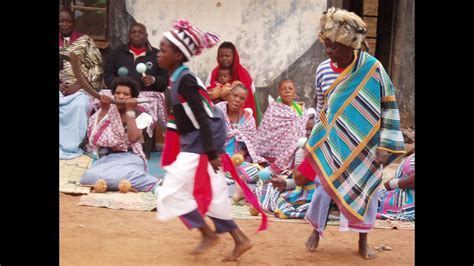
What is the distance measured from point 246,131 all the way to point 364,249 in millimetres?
3203

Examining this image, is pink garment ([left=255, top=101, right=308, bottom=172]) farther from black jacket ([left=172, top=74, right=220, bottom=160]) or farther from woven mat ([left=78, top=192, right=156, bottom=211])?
black jacket ([left=172, top=74, right=220, bottom=160])

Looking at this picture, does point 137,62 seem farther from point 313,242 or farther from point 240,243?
point 240,243

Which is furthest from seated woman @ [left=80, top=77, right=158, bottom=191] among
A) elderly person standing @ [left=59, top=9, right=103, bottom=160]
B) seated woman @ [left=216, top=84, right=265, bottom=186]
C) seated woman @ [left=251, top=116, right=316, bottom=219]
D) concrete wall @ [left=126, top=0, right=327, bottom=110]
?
concrete wall @ [left=126, top=0, right=327, bottom=110]

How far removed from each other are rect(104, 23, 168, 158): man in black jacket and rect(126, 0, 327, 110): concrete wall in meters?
0.62

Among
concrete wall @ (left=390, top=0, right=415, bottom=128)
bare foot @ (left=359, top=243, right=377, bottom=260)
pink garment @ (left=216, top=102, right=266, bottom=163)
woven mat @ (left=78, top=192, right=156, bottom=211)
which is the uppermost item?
concrete wall @ (left=390, top=0, right=415, bottom=128)

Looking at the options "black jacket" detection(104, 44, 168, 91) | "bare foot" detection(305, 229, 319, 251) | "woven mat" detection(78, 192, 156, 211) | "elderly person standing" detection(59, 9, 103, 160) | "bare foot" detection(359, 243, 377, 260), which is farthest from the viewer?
"black jacket" detection(104, 44, 168, 91)

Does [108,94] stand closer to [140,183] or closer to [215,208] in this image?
[140,183]

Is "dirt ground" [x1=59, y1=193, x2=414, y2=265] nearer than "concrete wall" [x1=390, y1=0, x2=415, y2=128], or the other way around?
"dirt ground" [x1=59, y1=193, x2=414, y2=265]

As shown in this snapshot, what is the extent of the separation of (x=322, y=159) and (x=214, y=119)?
Result: 0.97m

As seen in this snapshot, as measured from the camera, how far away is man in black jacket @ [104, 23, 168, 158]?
1012 centimetres

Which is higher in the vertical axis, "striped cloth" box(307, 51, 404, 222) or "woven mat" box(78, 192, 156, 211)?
"striped cloth" box(307, 51, 404, 222)

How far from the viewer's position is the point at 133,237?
695 cm

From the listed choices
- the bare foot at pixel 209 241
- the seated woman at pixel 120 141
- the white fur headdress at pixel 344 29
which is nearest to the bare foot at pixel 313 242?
the bare foot at pixel 209 241
